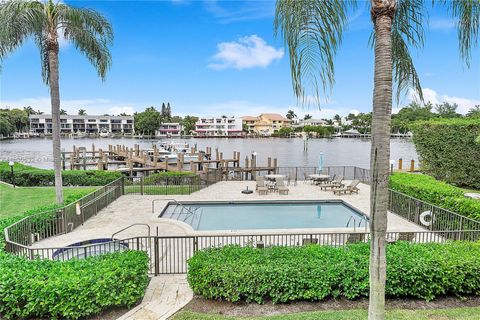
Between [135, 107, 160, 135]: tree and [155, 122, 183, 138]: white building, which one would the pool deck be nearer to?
[135, 107, 160, 135]: tree

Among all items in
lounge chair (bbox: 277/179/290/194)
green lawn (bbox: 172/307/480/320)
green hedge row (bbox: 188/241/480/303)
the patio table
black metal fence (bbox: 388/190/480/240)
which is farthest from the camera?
the patio table

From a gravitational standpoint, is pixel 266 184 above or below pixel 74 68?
below

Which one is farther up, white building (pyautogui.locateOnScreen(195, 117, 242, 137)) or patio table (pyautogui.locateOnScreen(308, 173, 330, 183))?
white building (pyautogui.locateOnScreen(195, 117, 242, 137))

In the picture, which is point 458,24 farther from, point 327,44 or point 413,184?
point 413,184

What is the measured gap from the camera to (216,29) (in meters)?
19.1

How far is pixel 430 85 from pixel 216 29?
16767 mm

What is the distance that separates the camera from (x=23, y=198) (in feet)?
55.0

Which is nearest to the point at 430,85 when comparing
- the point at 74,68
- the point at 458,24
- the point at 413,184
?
the point at 458,24

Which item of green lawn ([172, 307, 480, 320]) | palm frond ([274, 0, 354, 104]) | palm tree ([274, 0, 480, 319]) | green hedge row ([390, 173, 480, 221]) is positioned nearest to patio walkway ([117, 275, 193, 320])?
green lawn ([172, 307, 480, 320])

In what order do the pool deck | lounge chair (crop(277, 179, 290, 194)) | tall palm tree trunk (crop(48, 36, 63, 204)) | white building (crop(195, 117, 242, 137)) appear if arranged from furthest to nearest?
white building (crop(195, 117, 242, 137)) → lounge chair (crop(277, 179, 290, 194)) → tall palm tree trunk (crop(48, 36, 63, 204)) → the pool deck

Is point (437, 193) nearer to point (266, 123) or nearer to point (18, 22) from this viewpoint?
point (18, 22)

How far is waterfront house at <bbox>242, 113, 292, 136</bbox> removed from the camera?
13225cm

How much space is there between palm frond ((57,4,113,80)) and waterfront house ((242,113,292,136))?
11740 cm

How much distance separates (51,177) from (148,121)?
95.2 meters
